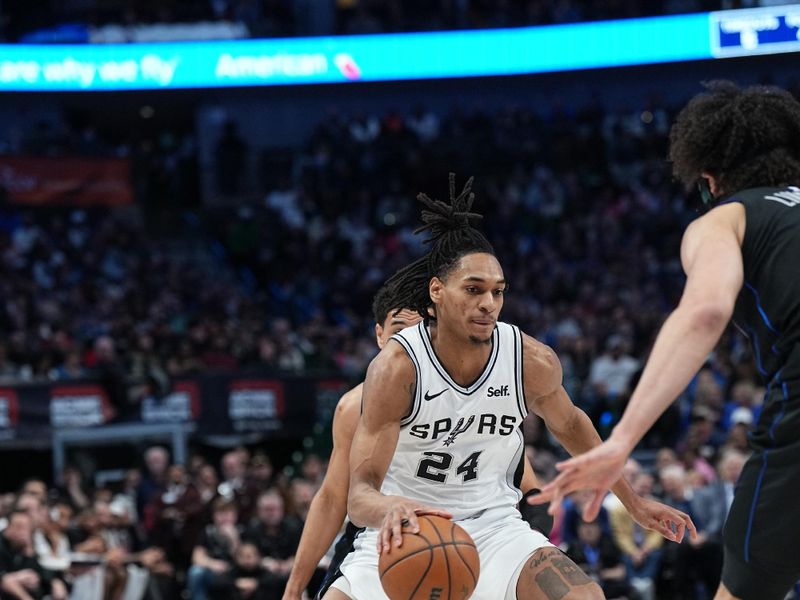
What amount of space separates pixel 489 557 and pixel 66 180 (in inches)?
662

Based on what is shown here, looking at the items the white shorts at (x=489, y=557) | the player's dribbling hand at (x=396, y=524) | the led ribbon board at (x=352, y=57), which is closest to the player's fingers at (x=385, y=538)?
the player's dribbling hand at (x=396, y=524)

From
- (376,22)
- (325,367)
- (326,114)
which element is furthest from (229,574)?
(326,114)

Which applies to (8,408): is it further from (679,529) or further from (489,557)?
(679,529)

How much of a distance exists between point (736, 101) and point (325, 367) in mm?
12411

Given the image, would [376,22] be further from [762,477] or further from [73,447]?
[762,477]

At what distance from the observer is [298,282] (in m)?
19.4

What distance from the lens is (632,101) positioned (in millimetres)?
22297

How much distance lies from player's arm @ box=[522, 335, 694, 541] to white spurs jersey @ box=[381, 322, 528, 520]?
60 mm

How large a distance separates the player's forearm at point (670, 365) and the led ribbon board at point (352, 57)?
1717 cm

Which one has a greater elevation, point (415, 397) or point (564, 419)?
point (415, 397)

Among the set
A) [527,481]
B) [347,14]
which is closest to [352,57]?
[347,14]

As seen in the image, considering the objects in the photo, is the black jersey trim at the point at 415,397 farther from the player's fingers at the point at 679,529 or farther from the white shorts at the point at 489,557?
the player's fingers at the point at 679,529

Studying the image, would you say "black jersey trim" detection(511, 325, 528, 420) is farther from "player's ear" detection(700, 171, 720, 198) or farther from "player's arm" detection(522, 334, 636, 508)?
"player's ear" detection(700, 171, 720, 198)

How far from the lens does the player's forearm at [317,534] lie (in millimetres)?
4871
